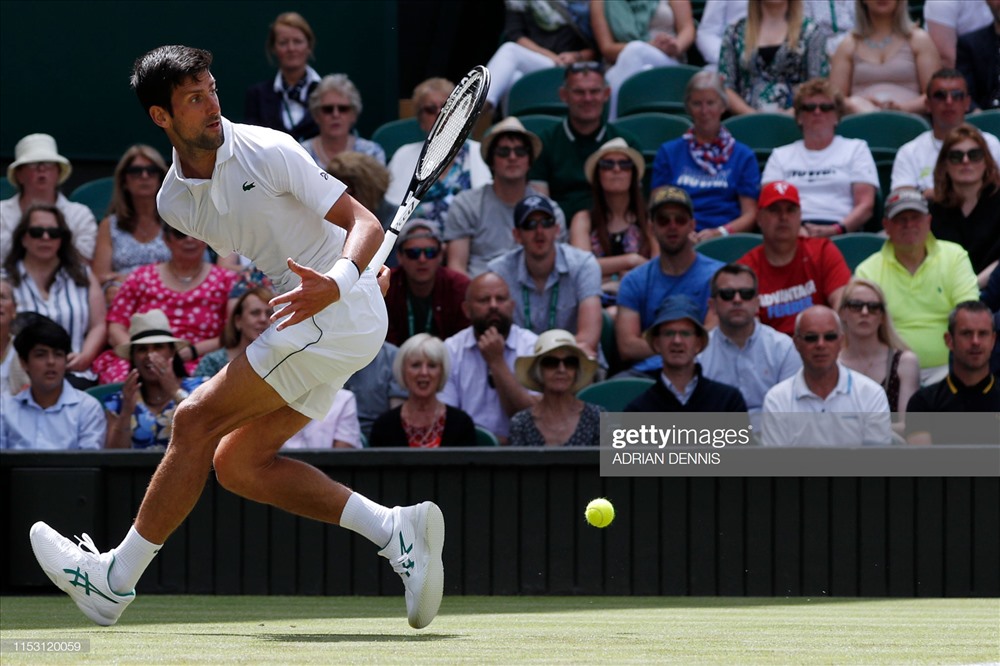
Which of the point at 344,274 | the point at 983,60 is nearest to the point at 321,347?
the point at 344,274

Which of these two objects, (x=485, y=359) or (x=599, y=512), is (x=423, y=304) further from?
(x=599, y=512)

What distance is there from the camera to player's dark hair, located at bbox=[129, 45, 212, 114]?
14.4 ft

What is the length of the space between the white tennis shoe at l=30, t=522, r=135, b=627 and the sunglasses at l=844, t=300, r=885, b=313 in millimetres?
4204

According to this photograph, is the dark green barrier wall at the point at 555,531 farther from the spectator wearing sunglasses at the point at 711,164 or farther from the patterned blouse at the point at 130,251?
the spectator wearing sunglasses at the point at 711,164

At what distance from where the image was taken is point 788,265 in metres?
8.38

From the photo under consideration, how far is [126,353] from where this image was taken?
25.7 ft

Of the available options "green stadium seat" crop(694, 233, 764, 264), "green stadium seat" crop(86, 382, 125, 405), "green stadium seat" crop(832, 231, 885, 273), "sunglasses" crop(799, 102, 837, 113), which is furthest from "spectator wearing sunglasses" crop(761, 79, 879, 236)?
"green stadium seat" crop(86, 382, 125, 405)

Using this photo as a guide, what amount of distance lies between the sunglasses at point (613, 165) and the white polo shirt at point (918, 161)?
1.55 metres

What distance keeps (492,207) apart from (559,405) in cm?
185

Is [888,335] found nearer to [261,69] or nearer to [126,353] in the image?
[126,353]

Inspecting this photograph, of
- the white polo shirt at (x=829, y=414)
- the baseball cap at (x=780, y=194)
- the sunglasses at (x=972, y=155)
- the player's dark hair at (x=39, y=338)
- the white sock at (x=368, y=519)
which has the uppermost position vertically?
the sunglasses at (x=972, y=155)

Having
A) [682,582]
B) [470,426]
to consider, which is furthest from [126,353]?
[682,582]

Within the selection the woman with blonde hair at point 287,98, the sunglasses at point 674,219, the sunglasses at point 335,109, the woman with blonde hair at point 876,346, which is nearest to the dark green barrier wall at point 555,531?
the woman with blonde hair at point 876,346

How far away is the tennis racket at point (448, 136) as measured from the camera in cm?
488
